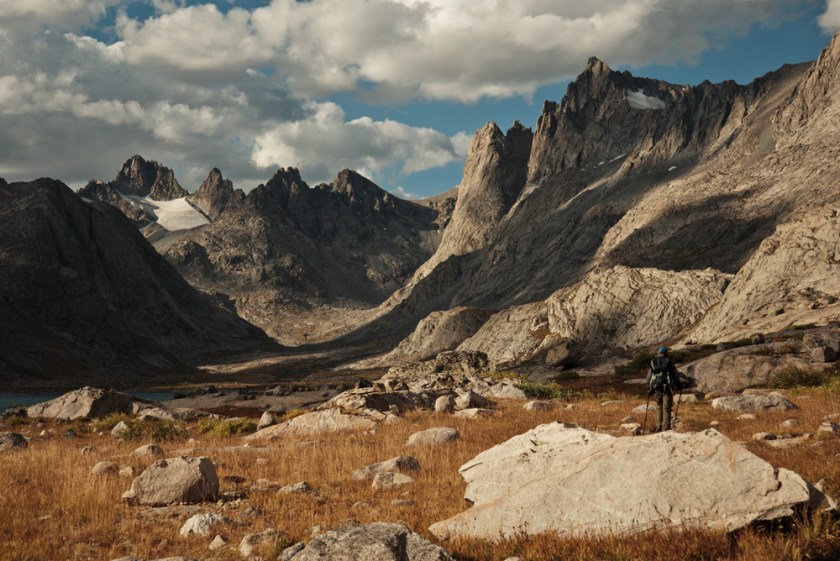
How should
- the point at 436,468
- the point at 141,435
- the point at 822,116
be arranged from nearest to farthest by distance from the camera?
the point at 436,468 → the point at 141,435 → the point at 822,116

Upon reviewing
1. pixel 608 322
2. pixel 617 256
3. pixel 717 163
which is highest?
pixel 717 163

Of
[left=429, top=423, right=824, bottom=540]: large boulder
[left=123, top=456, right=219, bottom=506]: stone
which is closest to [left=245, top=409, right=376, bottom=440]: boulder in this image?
[left=123, top=456, right=219, bottom=506]: stone

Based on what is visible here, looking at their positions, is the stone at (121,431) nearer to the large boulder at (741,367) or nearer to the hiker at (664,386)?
the hiker at (664,386)

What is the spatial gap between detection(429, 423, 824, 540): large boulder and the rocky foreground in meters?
0.02

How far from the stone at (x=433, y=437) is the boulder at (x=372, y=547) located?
11743mm

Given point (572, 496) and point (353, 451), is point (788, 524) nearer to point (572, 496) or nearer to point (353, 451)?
point (572, 496)

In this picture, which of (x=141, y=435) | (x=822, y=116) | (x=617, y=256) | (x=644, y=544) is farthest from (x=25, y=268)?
(x=822, y=116)

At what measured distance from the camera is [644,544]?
8.59m

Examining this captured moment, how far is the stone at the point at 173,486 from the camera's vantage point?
13.5 meters

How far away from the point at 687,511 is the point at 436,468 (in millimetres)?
8262

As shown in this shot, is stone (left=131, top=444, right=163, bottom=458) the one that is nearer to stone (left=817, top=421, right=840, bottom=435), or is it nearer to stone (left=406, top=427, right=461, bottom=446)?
stone (left=406, top=427, right=461, bottom=446)

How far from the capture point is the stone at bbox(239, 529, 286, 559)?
9.88 meters

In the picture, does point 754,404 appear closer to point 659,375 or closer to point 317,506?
point 659,375

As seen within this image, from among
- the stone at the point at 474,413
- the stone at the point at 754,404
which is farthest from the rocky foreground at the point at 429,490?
the stone at the point at 474,413
